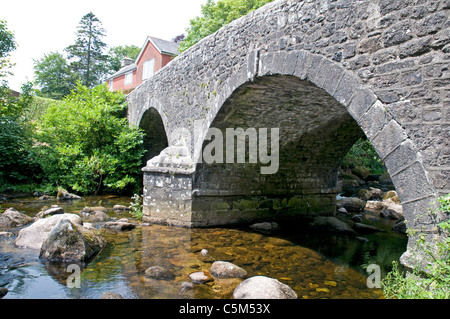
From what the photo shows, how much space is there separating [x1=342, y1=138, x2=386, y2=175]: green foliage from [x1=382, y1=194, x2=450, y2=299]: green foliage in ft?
48.7

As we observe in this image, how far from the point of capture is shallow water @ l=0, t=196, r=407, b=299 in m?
3.69

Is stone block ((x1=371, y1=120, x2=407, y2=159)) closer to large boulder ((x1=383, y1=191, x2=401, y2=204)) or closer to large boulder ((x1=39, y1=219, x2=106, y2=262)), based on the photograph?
large boulder ((x1=39, y1=219, x2=106, y2=262))

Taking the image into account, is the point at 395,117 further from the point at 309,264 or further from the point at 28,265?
the point at 28,265

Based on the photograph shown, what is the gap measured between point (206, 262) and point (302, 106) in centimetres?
327

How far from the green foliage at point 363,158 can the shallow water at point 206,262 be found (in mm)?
10803

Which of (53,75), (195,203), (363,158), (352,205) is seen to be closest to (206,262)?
(195,203)

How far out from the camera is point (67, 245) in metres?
4.56

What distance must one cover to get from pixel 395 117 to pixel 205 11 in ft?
68.7

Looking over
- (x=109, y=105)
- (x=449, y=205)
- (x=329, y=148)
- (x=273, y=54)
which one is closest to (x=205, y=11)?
(x=109, y=105)

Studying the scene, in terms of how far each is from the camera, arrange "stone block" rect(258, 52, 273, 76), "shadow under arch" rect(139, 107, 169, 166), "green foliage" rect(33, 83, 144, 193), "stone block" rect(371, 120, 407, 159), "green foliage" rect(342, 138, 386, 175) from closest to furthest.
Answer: "stone block" rect(371, 120, 407, 159), "stone block" rect(258, 52, 273, 76), "green foliage" rect(33, 83, 144, 193), "shadow under arch" rect(139, 107, 169, 166), "green foliage" rect(342, 138, 386, 175)

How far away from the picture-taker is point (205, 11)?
847 inches

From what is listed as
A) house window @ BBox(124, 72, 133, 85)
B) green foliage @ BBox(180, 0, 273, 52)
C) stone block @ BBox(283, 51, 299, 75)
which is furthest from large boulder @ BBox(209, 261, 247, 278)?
house window @ BBox(124, 72, 133, 85)

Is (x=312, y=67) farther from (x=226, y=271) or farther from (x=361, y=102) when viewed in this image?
(x=226, y=271)

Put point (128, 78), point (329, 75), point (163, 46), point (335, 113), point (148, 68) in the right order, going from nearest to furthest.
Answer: point (329, 75) → point (335, 113) → point (163, 46) → point (148, 68) → point (128, 78)
